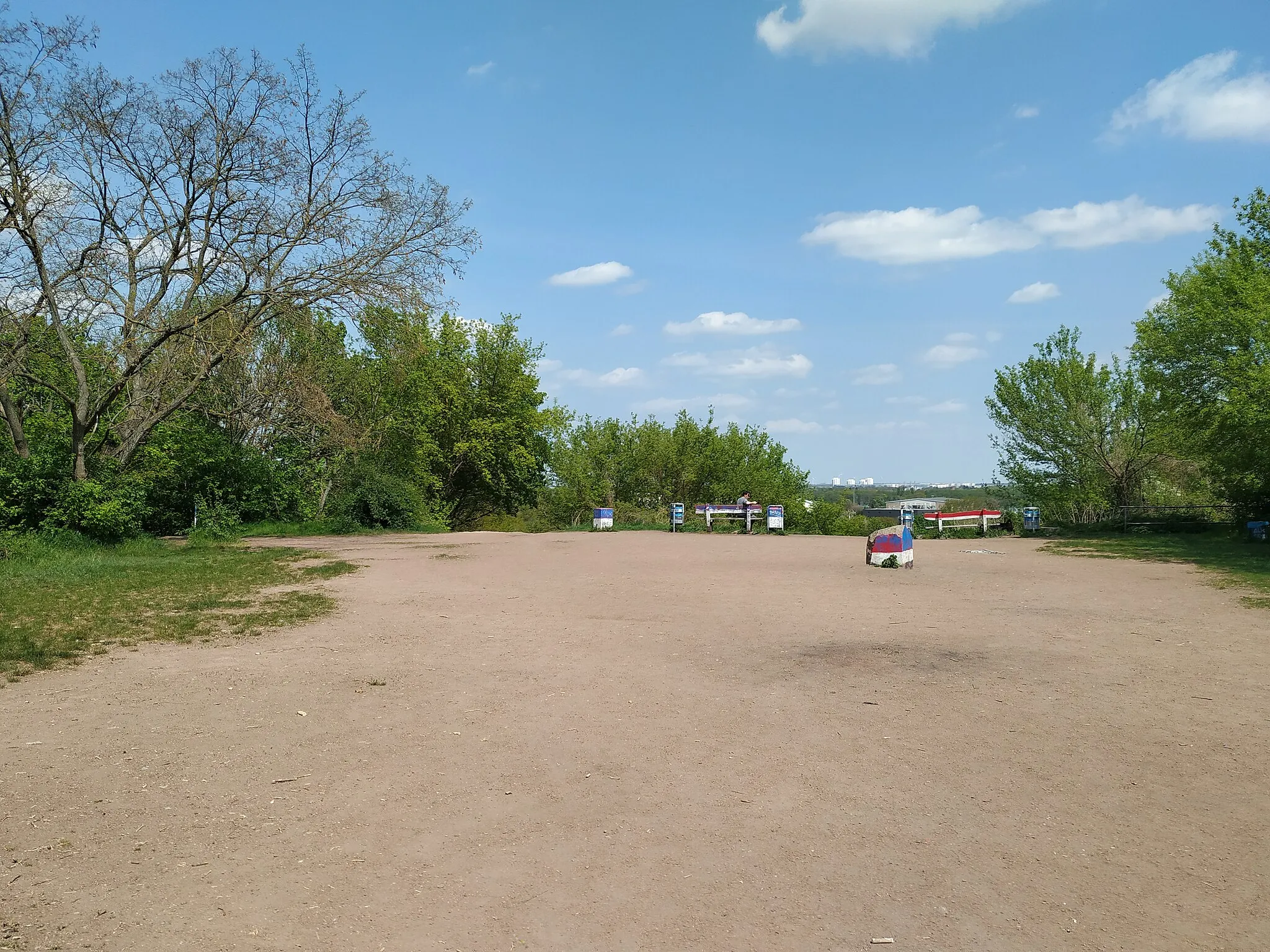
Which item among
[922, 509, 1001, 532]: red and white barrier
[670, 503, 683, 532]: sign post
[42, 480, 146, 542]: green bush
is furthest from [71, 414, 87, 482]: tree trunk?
[922, 509, 1001, 532]: red and white barrier

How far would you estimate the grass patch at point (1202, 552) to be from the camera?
44.1 feet

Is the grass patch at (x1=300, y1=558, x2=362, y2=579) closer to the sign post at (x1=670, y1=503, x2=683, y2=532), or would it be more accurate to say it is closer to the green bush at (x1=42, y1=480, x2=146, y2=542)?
the green bush at (x1=42, y1=480, x2=146, y2=542)

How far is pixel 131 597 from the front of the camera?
10.7 meters

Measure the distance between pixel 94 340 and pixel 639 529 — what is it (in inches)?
701

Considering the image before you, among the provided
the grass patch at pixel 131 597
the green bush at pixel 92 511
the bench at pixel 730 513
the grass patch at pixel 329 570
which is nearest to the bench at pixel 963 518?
the bench at pixel 730 513

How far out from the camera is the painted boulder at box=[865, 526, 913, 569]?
1574 cm

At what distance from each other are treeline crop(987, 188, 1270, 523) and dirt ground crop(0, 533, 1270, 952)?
15.0m

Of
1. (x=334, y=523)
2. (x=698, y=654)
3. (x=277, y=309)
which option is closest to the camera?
(x=698, y=654)

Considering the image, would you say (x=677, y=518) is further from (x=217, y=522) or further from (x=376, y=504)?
(x=217, y=522)

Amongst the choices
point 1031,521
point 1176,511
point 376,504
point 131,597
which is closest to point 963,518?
point 1031,521

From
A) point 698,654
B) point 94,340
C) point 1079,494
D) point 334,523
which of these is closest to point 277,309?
point 94,340

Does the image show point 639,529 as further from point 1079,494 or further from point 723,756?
point 723,756

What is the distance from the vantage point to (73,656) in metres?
7.30

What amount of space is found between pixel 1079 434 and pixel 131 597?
2970cm
